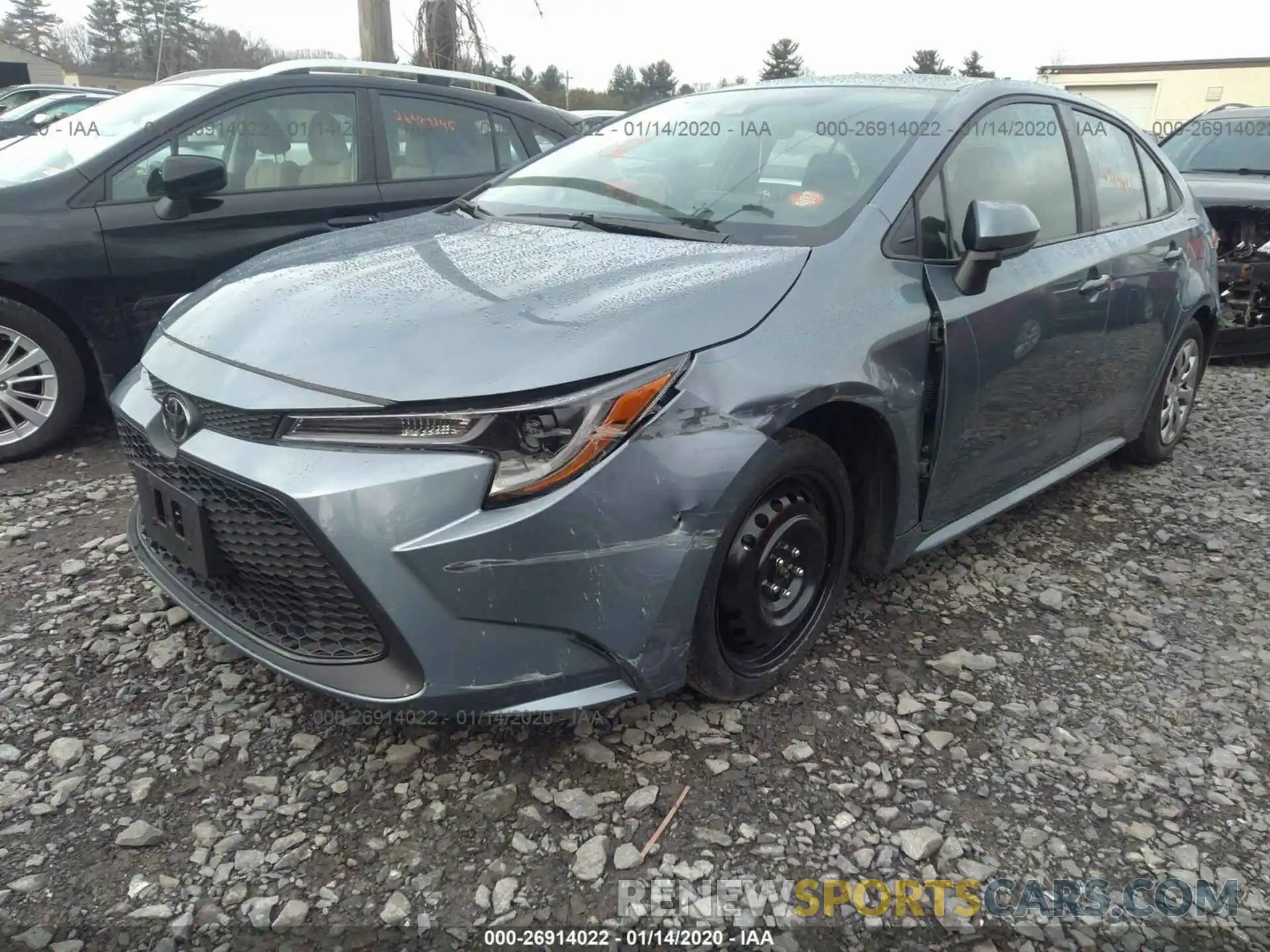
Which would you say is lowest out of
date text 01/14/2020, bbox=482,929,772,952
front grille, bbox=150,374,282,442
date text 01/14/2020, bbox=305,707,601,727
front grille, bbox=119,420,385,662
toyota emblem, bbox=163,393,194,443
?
date text 01/14/2020, bbox=482,929,772,952

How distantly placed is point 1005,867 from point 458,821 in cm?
119

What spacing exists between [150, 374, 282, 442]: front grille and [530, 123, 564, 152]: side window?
3670mm

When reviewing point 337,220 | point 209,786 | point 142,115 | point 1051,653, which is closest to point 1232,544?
point 1051,653

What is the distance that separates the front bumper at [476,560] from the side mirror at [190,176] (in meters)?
2.22

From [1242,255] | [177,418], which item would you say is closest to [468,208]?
[177,418]

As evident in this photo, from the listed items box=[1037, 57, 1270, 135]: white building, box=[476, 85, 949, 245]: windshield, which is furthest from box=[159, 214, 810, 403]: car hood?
box=[1037, 57, 1270, 135]: white building

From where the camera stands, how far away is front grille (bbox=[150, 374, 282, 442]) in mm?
1923

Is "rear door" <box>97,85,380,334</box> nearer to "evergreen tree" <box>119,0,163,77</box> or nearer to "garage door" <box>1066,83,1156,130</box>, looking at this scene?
"garage door" <box>1066,83,1156,130</box>

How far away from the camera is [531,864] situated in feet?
6.40

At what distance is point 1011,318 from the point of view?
9.25ft

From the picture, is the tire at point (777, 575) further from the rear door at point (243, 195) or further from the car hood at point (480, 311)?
the rear door at point (243, 195)

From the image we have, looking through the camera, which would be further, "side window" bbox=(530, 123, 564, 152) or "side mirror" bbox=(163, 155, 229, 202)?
"side window" bbox=(530, 123, 564, 152)

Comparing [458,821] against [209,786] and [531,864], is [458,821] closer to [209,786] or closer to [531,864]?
[531,864]

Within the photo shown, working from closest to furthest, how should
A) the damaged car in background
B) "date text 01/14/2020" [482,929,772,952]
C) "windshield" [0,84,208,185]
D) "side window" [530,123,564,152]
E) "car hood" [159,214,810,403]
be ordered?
"date text 01/14/2020" [482,929,772,952]
"car hood" [159,214,810,403]
"windshield" [0,84,208,185]
"side window" [530,123,564,152]
the damaged car in background
